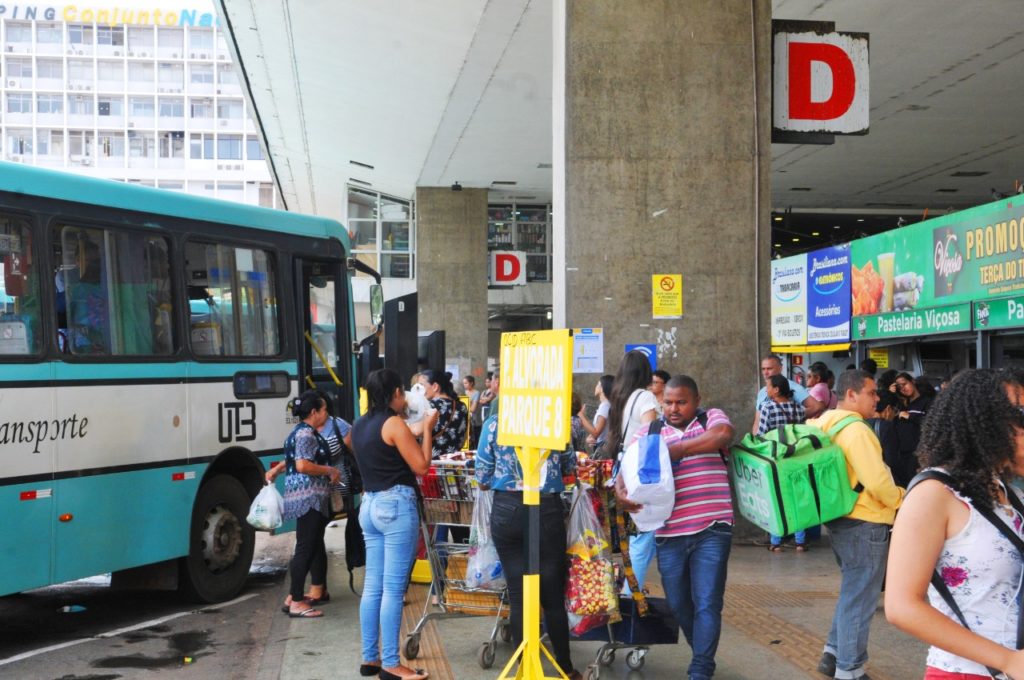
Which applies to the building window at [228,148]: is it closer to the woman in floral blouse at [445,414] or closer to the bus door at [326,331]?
the bus door at [326,331]

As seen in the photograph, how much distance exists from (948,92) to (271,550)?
13796 mm

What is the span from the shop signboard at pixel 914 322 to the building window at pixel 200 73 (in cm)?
12542

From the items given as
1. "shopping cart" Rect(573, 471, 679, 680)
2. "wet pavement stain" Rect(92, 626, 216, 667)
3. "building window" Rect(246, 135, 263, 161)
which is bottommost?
"wet pavement stain" Rect(92, 626, 216, 667)

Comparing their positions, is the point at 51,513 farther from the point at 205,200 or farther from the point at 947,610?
the point at 947,610

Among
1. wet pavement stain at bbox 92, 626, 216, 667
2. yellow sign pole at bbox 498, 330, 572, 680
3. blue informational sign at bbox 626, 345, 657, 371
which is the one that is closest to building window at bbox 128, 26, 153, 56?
blue informational sign at bbox 626, 345, 657, 371

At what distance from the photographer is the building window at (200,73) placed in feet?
427

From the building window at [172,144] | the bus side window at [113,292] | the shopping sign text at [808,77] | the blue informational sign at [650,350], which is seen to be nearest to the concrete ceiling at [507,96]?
the shopping sign text at [808,77]

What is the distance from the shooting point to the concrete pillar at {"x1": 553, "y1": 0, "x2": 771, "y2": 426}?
1101 centimetres

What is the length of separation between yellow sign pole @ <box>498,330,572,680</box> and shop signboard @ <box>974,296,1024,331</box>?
7.81m

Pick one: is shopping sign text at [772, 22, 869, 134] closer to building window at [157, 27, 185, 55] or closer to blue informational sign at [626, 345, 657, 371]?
blue informational sign at [626, 345, 657, 371]

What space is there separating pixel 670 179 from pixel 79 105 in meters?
130

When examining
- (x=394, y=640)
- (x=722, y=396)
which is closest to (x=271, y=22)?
(x=722, y=396)

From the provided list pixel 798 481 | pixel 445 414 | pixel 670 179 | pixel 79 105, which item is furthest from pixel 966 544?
pixel 79 105

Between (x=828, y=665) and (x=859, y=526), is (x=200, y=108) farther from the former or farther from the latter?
(x=859, y=526)
